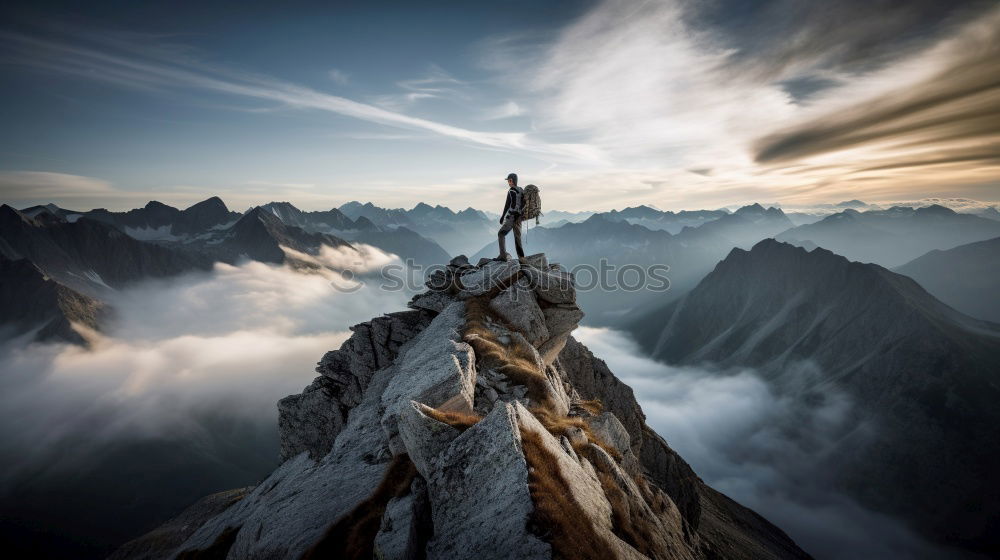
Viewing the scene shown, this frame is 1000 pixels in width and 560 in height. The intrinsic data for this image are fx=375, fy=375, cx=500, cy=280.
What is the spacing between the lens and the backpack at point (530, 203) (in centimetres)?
2523

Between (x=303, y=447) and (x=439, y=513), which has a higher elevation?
(x=439, y=513)

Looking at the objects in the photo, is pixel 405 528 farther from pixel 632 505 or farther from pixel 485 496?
pixel 632 505

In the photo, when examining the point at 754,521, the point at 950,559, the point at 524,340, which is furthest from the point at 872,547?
the point at 524,340

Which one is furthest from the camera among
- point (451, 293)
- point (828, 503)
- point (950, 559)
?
point (828, 503)

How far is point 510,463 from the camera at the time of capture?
9.95 meters

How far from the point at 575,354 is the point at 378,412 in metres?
41.0

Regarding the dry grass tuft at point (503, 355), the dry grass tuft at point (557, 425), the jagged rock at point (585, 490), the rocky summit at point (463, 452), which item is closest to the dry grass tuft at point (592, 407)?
the rocky summit at point (463, 452)

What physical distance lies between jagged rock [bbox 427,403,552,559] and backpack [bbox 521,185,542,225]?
1607cm

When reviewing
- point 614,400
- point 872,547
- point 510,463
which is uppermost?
point 510,463

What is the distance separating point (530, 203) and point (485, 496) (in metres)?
19.1

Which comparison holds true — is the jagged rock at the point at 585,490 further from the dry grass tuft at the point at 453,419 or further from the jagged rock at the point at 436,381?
the jagged rock at the point at 436,381

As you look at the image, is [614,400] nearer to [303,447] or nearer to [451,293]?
[451,293]

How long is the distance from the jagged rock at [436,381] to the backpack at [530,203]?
9.03 m

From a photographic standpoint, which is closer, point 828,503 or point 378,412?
point 378,412
